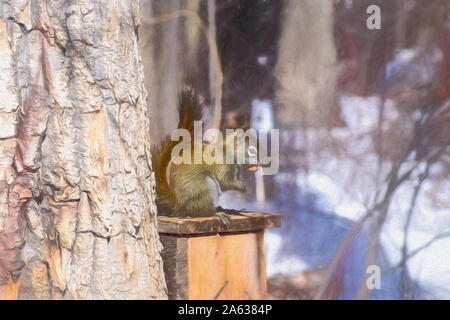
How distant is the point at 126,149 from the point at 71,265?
9.9 inches

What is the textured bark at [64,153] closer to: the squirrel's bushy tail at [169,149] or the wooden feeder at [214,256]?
the wooden feeder at [214,256]

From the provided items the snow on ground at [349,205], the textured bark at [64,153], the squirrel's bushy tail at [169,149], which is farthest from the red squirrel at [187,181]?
the snow on ground at [349,205]

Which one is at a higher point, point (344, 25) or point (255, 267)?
point (344, 25)

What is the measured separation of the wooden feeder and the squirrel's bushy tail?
7cm

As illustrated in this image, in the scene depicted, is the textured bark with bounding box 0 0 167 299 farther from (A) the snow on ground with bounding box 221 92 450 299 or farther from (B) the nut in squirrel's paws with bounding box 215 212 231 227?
(A) the snow on ground with bounding box 221 92 450 299

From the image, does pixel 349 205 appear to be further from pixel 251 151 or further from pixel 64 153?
pixel 64 153

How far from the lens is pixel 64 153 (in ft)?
3.54

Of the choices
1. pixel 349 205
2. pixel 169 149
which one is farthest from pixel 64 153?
pixel 349 205

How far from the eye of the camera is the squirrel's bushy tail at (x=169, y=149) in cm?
149

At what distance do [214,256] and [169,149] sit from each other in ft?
1.06

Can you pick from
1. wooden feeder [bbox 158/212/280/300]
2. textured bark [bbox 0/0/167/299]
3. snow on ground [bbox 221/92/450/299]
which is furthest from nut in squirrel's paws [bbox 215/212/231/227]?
snow on ground [bbox 221/92/450/299]
